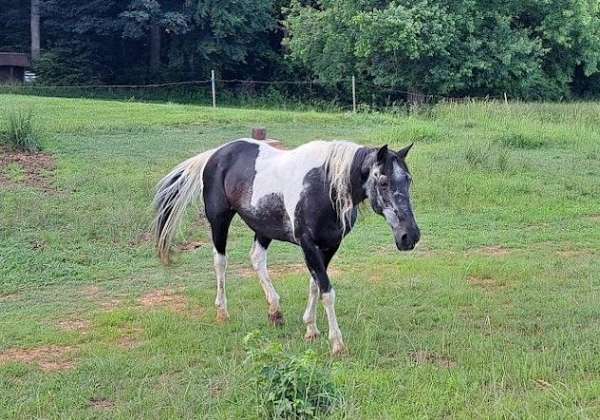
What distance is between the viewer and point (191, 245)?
345 inches

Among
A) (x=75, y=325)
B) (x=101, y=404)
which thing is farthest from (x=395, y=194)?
(x=75, y=325)

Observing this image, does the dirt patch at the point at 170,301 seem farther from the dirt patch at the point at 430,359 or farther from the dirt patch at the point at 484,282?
the dirt patch at the point at 484,282

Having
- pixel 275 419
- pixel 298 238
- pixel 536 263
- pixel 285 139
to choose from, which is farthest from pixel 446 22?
pixel 275 419

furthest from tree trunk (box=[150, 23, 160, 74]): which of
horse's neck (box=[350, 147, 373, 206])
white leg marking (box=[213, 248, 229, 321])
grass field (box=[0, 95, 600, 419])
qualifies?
horse's neck (box=[350, 147, 373, 206])

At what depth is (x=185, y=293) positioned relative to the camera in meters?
6.82

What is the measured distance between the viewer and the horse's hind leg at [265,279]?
18.7 feet

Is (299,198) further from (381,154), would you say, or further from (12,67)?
(12,67)

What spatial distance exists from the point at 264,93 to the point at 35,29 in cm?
987

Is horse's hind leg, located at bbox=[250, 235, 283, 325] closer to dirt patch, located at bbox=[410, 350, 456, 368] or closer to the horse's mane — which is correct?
the horse's mane

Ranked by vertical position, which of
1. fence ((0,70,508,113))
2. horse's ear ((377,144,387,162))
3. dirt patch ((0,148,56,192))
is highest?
fence ((0,70,508,113))

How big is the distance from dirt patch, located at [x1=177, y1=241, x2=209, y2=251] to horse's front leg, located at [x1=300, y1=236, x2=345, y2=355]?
11.5 ft

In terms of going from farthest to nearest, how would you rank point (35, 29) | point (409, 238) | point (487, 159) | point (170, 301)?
1. point (35, 29)
2. point (487, 159)
3. point (170, 301)
4. point (409, 238)

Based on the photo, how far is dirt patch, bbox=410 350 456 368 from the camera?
465 cm

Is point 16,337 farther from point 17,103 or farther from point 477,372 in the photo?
point 17,103
